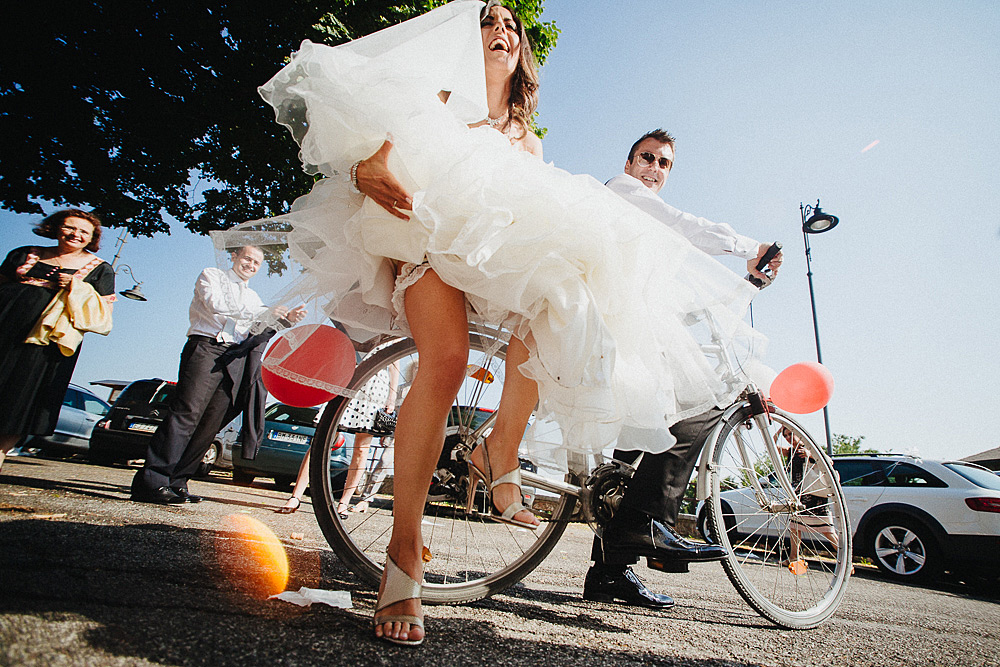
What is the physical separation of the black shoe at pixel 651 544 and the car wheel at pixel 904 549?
20.8 ft

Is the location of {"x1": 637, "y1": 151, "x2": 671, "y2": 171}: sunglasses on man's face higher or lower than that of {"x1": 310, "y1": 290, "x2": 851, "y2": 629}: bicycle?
higher

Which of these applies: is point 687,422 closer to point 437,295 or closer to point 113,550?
point 437,295

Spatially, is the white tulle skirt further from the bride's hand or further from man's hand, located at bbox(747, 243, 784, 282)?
man's hand, located at bbox(747, 243, 784, 282)

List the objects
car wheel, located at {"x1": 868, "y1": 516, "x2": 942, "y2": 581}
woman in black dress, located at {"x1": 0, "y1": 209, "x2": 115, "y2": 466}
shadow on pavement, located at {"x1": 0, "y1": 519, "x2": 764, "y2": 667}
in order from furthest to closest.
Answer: car wheel, located at {"x1": 868, "y1": 516, "x2": 942, "y2": 581}, woman in black dress, located at {"x1": 0, "y1": 209, "x2": 115, "y2": 466}, shadow on pavement, located at {"x1": 0, "y1": 519, "x2": 764, "y2": 667}

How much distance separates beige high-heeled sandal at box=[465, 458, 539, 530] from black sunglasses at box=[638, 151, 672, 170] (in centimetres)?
204

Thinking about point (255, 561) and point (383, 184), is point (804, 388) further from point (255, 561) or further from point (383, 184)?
point (255, 561)

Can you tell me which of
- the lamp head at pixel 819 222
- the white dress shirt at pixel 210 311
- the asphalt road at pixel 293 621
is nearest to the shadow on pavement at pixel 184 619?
the asphalt road at pixel 293 621

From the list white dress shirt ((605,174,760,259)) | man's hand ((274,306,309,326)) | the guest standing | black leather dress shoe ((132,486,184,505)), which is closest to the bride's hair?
white dress shirt ((605,174,760,259))

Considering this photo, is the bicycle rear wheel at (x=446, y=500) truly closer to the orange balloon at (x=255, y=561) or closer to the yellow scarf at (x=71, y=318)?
the orange balloon at (x=255, y=561)

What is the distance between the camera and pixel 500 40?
204cm

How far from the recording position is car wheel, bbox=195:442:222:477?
7.66m

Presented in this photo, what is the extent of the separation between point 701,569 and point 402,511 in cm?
407

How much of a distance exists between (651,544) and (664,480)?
0.27 m

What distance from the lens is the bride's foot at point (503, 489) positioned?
1.61 meters
